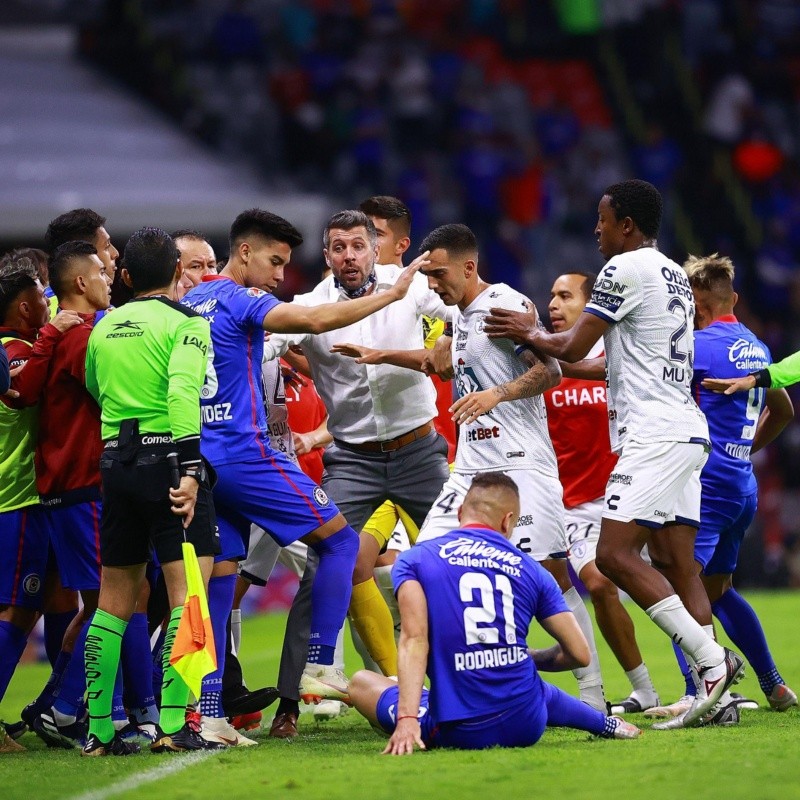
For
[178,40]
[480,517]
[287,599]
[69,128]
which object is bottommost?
[287,599]

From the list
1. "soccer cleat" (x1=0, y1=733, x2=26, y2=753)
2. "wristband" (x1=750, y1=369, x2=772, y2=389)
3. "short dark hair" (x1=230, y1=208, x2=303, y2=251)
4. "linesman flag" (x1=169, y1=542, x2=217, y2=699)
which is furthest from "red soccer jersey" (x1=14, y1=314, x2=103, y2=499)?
"wristband" (x1=750, y1=369, x2=772, y2=389)

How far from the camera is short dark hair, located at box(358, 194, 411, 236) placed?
329 inches

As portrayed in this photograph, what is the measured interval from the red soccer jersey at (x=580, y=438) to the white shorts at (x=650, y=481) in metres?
1.83

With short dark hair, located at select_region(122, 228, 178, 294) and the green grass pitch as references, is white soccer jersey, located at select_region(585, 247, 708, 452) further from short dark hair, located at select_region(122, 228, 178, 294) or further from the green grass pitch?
short dark hair, located at select_region(122, 228, 178, 294)

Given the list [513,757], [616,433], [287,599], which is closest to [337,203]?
[287,599]

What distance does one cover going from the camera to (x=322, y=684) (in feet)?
21.3

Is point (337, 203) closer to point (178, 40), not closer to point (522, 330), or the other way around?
point (178, 40)

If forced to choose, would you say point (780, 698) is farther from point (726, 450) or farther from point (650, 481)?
point (650, 481)

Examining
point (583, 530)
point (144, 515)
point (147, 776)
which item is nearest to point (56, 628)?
point (144, 515)

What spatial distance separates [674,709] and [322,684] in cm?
185

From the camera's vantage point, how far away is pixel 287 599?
50.2 ft

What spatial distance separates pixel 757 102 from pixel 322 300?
15131mm

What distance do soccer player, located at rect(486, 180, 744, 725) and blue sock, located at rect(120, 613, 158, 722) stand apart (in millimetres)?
2177

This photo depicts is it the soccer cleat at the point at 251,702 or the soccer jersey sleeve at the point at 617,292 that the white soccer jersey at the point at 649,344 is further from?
the soccer cleat at the point at 251,702
